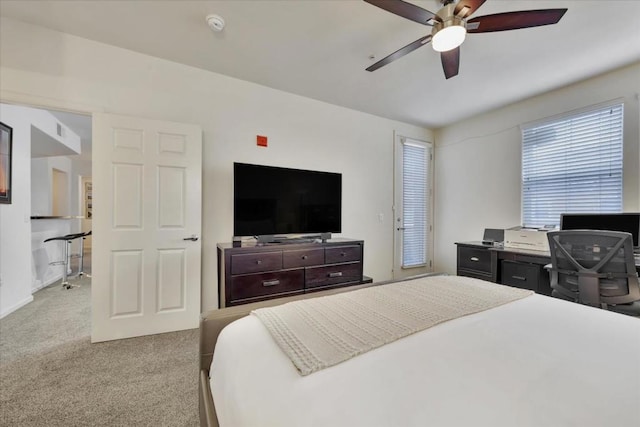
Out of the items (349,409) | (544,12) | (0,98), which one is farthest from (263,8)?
(349,409)

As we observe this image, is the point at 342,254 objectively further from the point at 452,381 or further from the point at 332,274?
the point at 452,381

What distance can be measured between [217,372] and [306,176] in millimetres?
2319

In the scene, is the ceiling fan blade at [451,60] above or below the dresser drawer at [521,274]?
above

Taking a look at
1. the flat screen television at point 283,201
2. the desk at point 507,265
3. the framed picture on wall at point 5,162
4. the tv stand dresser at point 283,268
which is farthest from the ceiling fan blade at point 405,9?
the framed picture on wall at point 5,162

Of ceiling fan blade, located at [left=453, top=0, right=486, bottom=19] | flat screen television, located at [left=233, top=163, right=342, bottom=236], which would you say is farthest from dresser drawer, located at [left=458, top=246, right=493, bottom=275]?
ceiling fan blade, located at [left=453, top=0, right=486, bottom=19]

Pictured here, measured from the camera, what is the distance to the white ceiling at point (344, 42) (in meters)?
1.95

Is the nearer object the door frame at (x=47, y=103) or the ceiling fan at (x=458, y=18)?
the ceiling fan at (x=458, y=18)

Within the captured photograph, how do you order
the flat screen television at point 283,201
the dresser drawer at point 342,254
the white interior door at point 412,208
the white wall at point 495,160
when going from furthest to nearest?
the white interior door at point 412,208 < the dresser drawer at point 342,254 < the flat screen television at point 283,201 < the white wall at point 495,160

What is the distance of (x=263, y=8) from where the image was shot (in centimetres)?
195

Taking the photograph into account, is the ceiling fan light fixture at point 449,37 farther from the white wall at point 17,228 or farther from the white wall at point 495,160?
the white wall at point 17,228

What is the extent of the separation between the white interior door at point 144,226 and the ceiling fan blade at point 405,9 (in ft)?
6.55

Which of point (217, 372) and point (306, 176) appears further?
point (306, 176)

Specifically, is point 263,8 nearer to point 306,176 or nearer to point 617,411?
point 306,176

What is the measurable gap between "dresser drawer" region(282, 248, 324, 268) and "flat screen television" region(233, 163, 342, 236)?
0.98 ft
